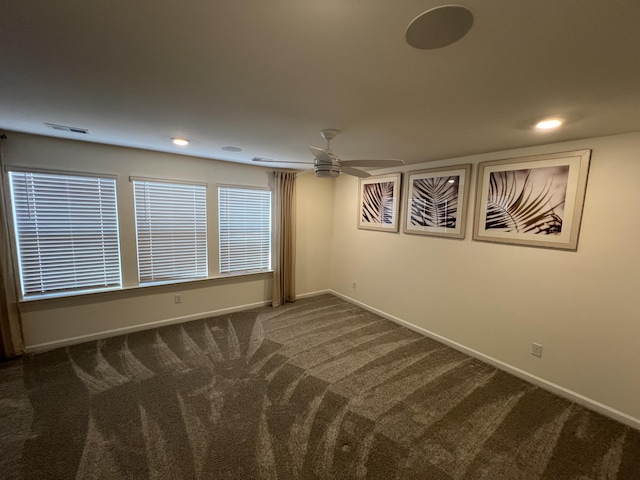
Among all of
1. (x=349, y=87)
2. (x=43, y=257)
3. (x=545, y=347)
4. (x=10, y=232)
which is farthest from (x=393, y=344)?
(x=10, y=232)

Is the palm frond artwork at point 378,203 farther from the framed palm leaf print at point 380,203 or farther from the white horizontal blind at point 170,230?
the white horizontal blind at point 170,230

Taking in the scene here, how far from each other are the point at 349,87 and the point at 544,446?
2873 millimetres

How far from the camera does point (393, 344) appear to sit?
11.0ft

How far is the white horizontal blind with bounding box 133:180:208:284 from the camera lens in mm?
3443

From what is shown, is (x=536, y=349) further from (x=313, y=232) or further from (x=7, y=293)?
(x=7, y=293)

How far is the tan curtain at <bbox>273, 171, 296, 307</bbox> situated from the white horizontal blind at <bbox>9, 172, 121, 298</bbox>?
7.10 feet

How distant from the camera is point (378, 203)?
419cm

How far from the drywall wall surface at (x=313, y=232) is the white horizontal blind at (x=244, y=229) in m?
0.61

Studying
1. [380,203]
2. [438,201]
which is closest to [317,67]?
[438,201]

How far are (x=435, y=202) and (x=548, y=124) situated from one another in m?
1.52

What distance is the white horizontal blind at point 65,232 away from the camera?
2799 mm

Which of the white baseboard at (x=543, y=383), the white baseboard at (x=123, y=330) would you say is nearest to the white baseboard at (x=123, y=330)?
the white baseboard at (x=123, y=330)

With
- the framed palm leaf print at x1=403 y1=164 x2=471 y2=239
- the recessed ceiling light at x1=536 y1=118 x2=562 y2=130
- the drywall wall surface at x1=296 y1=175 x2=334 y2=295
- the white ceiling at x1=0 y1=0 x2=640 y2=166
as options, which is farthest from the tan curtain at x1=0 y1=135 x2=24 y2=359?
the recessed ceiling light at x1=536 y1=118 x2=562 y2=130

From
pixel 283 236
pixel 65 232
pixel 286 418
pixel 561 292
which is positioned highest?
pixel 65 232
